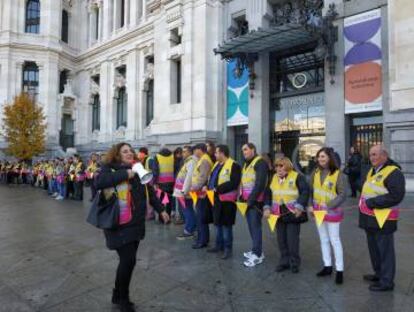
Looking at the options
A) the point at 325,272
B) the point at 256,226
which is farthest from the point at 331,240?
the point at 256,226

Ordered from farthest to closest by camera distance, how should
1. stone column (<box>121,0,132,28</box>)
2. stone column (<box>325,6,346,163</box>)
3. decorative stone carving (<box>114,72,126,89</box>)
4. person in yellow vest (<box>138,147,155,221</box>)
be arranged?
A: decorative stone carving (<box>114,72,126,89</box>)
stone column (<box>121,0,132,28</box>)
stone column (<box>325,6,346,163</box>)
person in yellow vest (<box>138,147,155,221</box>)

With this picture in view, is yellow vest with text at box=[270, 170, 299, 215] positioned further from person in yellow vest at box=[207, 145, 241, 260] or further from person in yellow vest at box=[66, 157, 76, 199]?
person in yellow vest at box=[66, 157, 76, 199]

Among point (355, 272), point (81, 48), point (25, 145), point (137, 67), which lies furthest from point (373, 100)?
point (81, 48)

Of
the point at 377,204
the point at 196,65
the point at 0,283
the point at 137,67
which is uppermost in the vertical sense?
the point at 137,67

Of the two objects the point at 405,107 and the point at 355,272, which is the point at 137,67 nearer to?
the point at 405,107

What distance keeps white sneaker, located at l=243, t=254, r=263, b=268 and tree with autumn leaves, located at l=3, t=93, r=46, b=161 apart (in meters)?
28.6

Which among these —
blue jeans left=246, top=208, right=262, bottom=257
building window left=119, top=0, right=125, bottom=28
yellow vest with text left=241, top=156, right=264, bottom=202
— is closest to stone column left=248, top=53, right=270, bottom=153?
yellow vest with text left=241, top=156, right=264, bottom=202

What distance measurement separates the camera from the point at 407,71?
1252 centimetres

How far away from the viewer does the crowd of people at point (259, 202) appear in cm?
406

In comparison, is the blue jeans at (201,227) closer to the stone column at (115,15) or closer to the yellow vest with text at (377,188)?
the yellow vest with text at (377,188)

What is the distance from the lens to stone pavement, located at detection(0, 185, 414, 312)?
426 cm

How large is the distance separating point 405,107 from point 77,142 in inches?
1114

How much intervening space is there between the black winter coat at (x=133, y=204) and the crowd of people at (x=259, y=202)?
0.03 ft

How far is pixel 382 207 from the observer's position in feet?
14.9
